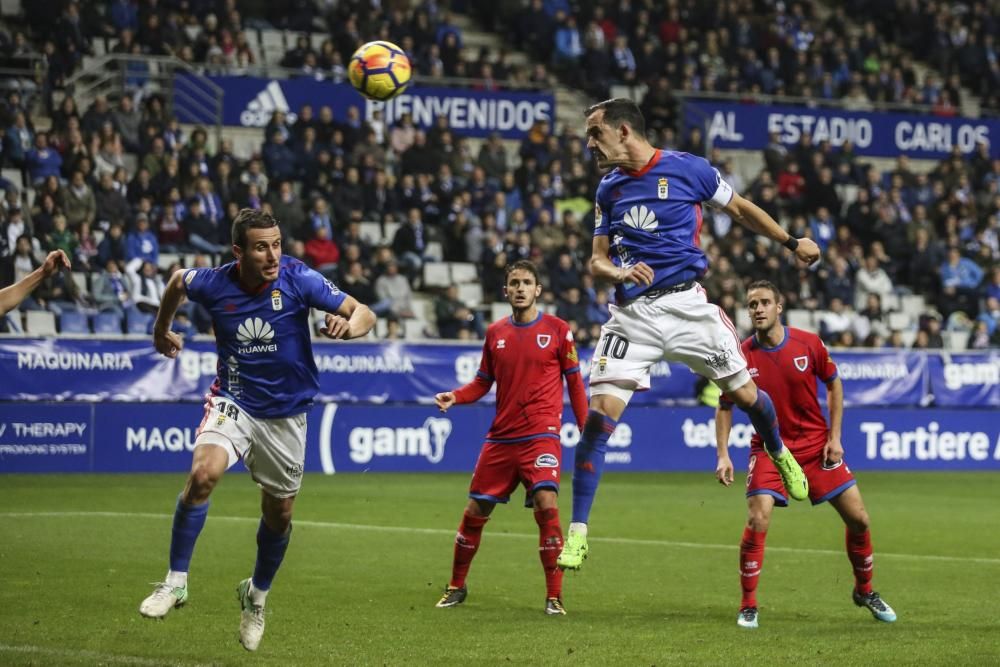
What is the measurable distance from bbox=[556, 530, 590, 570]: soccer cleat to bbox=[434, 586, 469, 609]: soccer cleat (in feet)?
7.66

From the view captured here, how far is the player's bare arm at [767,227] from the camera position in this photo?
903 centimetres

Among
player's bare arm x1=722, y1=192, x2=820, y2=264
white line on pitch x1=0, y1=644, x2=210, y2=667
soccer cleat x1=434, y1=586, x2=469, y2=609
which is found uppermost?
player's bare arm x1=722, y1=192, x2=820, y2=264

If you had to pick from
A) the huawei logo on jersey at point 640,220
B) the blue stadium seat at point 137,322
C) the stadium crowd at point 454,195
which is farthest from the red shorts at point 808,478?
the blue stadium seat at point 137,322

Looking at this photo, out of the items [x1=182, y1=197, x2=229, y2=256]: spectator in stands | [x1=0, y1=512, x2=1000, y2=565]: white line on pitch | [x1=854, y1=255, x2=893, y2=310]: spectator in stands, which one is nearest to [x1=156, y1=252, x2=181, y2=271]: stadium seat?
[x1=182, y1=197, x2=229, y2=256]: spectator in stands

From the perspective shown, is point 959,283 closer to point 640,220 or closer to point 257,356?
point 640,220

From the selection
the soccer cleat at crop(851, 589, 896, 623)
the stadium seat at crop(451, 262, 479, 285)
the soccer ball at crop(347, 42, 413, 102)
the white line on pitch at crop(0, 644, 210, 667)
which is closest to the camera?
the white line on pitch at crop(0, 644, 210, 667)

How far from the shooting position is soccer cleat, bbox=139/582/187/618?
7.98m

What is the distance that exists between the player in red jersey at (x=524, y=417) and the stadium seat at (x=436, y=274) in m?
15.8

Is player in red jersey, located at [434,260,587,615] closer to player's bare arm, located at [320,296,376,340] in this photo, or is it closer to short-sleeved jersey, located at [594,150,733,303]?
short-sleeved jersey, located at [594,150,733,303]

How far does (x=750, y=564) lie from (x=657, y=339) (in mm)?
2025

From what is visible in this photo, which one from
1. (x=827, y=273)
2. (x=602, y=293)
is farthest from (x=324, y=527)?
(x=827, y=273)

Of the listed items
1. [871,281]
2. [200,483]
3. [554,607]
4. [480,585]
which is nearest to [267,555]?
[200,483]

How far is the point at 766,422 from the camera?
9555 millimetres

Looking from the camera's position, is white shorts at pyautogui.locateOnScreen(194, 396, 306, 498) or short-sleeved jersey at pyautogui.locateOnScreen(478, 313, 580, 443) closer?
white shorts at pyautogui.locateOnScreen(194, 396, 306, 498)
